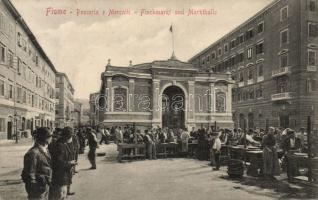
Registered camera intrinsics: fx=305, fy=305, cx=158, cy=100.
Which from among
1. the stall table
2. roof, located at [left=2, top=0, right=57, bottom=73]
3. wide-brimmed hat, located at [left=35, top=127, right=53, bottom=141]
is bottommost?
the stall table

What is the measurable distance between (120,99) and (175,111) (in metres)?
6.81

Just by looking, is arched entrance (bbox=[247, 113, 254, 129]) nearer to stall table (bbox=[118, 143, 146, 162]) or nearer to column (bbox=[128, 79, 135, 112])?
column (bbox=[128, 79, 135, 112])

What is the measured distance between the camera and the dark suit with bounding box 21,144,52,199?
4.33 meters

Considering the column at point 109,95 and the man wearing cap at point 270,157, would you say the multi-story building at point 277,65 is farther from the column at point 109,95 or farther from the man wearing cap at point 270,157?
the man wearing cap at point 270,157

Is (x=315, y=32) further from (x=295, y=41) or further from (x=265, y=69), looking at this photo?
(x=265, y=69)

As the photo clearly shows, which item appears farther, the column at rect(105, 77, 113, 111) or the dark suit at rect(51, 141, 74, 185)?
the column at rect(105, 77, 113, 111)

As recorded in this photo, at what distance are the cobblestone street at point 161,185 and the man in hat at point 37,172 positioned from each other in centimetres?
327

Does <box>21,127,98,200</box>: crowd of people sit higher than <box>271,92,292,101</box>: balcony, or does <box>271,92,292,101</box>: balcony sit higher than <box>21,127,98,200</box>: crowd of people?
<box>271,92,292,101</box>: balcony

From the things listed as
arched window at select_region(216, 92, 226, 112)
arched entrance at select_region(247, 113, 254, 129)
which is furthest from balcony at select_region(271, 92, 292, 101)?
arched entrance at select_region(247, 113, 254, 129)

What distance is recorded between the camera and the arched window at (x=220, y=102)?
33662 millimetres

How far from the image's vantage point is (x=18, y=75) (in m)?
27.9

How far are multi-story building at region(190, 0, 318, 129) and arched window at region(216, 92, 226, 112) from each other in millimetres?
5415

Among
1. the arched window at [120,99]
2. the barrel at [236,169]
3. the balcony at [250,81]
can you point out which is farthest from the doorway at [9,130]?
the balcony at [250,81]

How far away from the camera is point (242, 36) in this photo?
41.5m
